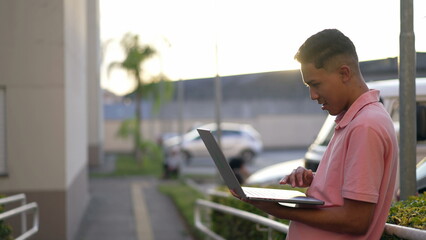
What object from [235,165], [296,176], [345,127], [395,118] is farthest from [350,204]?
[235,165]

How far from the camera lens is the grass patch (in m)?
13.7

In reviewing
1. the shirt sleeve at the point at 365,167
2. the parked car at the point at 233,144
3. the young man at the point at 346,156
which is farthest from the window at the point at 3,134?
the parked car at the point at 233,144

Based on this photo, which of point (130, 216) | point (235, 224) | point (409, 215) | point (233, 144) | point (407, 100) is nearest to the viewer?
point (409, 215)

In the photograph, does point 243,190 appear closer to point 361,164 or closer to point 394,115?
point 361,164

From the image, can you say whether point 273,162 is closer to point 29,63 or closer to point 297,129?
point 297,129

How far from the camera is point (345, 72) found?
2.84 metres

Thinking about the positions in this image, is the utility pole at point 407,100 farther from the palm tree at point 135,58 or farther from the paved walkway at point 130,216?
the palm tree at point 135,58

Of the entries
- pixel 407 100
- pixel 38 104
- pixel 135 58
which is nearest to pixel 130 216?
pixel 38 104

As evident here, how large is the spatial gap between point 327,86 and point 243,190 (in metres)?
0.50

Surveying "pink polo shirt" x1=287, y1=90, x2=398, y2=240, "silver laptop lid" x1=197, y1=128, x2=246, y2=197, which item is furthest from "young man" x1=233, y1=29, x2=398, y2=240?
"silver laptop lid" x1=197, y1=128, x2=246, y2=197

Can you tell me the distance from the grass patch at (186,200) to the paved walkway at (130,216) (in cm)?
16

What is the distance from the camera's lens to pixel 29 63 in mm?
10406

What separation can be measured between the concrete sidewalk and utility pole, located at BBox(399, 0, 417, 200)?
7.50 metres

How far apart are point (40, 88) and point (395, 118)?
4711 mm
